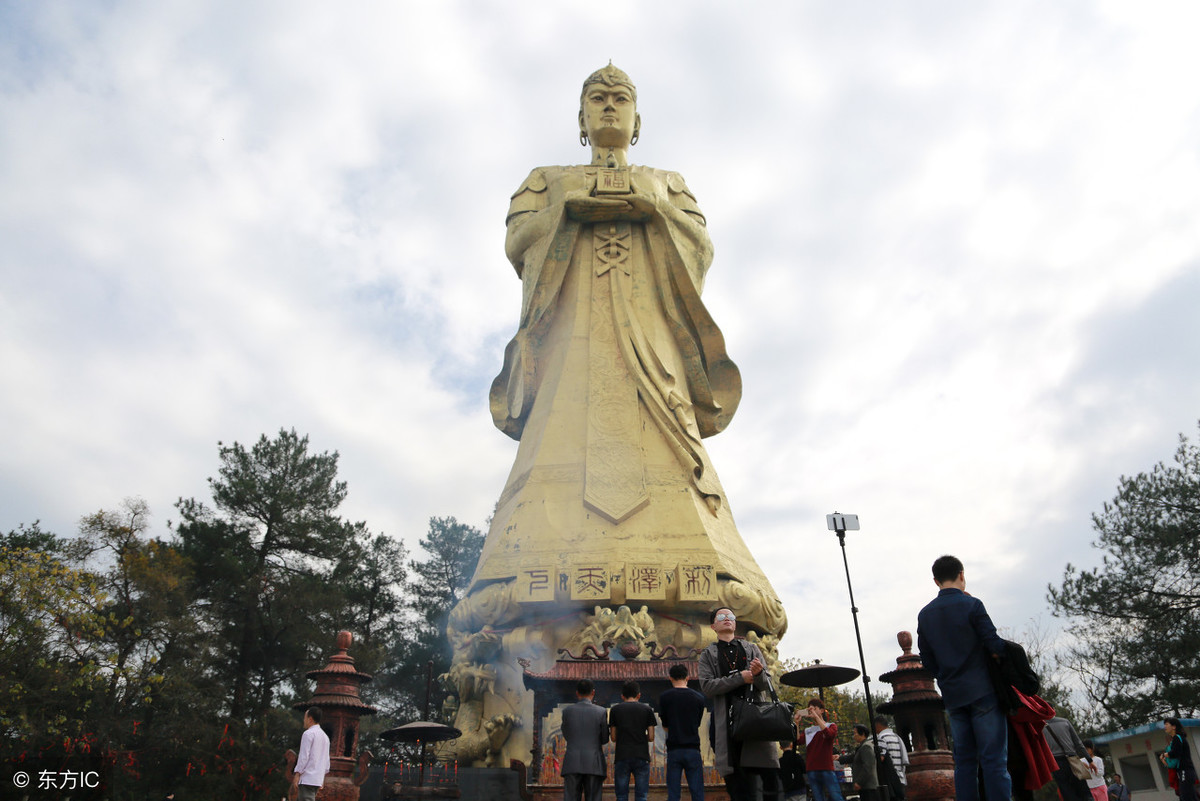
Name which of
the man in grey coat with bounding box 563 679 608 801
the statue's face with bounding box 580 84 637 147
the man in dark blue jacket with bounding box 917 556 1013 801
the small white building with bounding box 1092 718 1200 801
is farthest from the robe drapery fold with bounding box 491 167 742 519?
the small white building with bounding box 1092 718 1200 801

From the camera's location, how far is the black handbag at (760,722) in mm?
3607

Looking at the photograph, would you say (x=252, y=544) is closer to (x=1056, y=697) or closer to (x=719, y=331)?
(x=719, y=331)

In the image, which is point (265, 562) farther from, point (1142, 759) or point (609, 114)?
point (1142, 759)

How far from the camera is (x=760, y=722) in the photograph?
3613 mm

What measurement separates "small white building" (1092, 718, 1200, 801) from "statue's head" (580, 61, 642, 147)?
1117cm

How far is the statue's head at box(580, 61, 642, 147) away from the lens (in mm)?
11805

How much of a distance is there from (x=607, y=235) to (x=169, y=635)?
12443mm

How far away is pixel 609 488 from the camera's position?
9.00 metres

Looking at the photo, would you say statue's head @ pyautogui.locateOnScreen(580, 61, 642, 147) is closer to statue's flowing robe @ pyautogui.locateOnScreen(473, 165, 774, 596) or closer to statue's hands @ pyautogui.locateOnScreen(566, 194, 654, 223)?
statue's flowing robe @ pyautogui.locateOnScreen(473, 165, 774, 596)

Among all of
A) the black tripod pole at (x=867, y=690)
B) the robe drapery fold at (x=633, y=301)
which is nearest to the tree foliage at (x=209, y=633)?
the robe drapery fold at (x=633, y=301)

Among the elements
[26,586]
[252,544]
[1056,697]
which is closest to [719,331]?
[26,586]

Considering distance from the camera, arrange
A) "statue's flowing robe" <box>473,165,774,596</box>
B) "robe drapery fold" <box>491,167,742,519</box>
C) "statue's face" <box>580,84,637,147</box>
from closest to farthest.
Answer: "statue's flowing robe" <box>473,165,774,596</box>, "robe drapery fold" <box>491,167,742,519</box>, "statue's face" <box>580,84,637,147</box>

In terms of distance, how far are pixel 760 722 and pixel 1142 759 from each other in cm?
1357

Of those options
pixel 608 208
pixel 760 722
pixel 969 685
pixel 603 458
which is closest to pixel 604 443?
pixel 603 458
